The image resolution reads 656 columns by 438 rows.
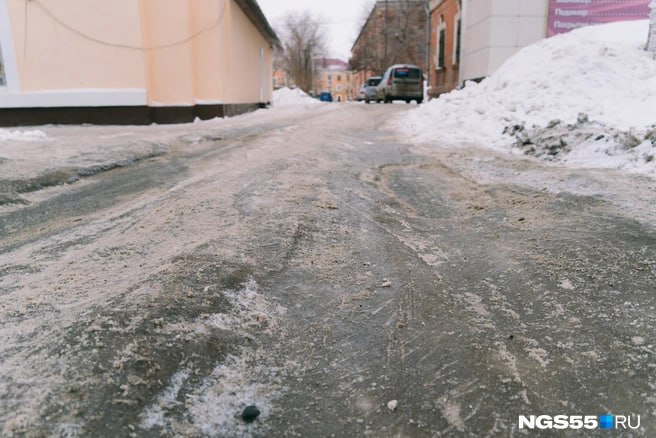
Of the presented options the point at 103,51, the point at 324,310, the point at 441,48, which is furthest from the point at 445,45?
the point at 324,310

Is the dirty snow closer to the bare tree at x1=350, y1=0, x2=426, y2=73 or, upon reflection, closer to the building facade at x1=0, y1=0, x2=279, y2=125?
the building facade at x1=0, y1=0, x2=279, y2=125

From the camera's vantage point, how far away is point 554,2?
12602mm

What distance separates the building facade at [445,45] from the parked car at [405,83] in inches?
28.6

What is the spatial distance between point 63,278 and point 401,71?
2300 cm

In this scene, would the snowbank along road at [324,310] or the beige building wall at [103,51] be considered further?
the beige building wall at [103,51]

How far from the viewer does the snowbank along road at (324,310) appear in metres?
1.69

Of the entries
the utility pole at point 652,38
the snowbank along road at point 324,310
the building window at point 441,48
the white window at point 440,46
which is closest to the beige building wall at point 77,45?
the snowbank along road at point 324,310

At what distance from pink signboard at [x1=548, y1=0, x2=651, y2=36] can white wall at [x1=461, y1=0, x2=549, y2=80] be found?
359 mm

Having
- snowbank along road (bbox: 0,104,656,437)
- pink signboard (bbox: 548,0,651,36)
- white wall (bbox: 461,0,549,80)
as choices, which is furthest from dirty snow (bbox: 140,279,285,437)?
pink signboard (bbox: 548,0,651,36)

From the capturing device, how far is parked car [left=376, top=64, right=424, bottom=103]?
23.7 m

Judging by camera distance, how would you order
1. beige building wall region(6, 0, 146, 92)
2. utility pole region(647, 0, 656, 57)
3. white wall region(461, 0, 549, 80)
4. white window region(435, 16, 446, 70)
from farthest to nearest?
white window region(435, 16, 446, 70) → white wall region(461, 0, 549, 80) → beige building wall region(6, 0, 146, 92) → utility pole region(647, 0, 656, 57)

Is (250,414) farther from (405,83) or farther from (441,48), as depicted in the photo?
(405,83)

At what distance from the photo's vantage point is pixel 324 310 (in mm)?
2426

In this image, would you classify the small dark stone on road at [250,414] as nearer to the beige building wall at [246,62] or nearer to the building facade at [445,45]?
the beige building wall at [246,62]
